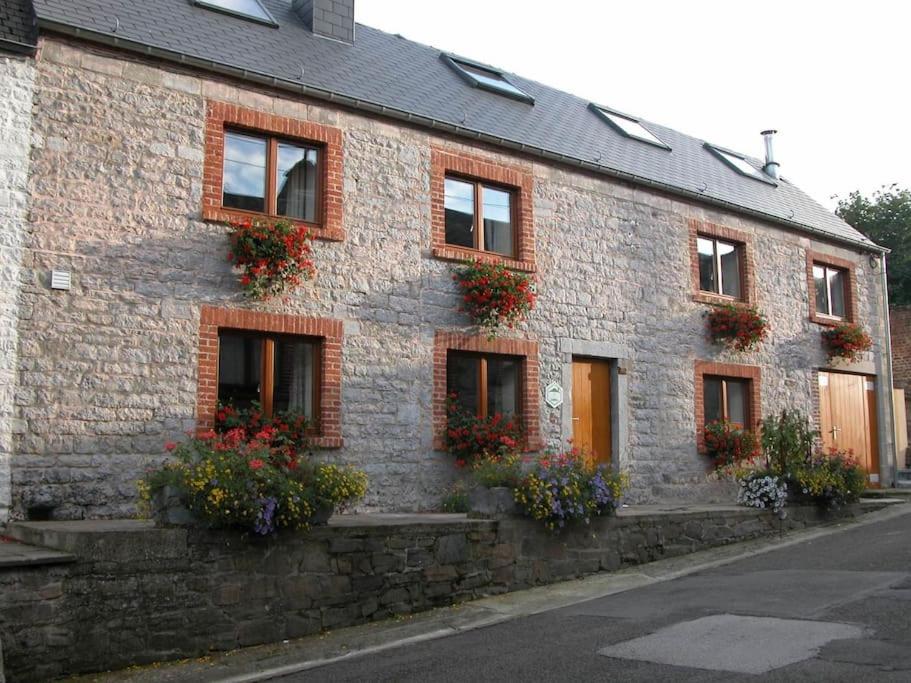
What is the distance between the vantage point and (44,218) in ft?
30.2

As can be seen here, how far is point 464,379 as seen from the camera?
1218cm

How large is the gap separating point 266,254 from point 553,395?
463 centimetres

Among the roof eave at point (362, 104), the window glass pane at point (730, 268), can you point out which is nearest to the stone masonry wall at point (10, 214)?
the roof eave at point (362, 104)

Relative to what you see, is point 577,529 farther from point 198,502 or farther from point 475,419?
point 198,502

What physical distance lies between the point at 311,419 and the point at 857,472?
804 centimetres

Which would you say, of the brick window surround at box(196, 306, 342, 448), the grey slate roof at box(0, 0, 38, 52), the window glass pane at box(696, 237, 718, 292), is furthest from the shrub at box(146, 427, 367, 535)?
the window glass pane at box(696, 237, 718, 292)

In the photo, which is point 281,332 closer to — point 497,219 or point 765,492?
point 497,219

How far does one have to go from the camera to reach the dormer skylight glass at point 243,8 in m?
12.2

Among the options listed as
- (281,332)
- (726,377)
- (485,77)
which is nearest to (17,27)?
(281,332)

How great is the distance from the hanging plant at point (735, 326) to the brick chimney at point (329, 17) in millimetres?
7138

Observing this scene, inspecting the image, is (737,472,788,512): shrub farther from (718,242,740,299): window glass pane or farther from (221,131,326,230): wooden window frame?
(221,131,326,230): wooden window frame

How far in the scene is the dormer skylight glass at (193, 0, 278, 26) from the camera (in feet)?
39.9

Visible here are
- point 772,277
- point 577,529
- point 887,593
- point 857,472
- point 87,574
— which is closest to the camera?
point 87,574

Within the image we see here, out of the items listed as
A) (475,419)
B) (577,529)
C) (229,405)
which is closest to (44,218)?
(229,405)
